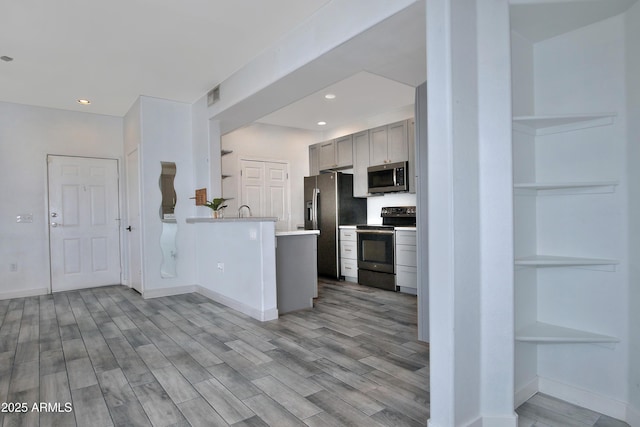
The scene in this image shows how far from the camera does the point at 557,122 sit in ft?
6.62

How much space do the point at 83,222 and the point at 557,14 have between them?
611 cm

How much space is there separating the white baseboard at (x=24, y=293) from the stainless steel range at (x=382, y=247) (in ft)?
15.0

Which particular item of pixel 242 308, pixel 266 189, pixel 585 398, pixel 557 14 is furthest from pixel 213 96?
pixel 585 398

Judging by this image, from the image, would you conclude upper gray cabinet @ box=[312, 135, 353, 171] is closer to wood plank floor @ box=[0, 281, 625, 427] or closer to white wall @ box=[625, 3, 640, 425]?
wood plank floor @ box=[0, 281, 625, 427]

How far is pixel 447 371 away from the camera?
1691 mm

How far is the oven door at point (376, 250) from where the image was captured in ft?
16.5

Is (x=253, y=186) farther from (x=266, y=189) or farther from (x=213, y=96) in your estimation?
(x=213, y=96)

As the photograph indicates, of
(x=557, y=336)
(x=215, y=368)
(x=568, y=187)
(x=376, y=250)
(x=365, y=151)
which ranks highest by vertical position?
(x=365, y=151)

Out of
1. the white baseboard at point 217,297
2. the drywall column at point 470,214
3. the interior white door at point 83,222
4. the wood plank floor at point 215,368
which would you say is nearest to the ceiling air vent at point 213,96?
the interior white door at point 83,222

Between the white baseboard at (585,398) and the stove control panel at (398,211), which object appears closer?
the white baseboard at (585,398)

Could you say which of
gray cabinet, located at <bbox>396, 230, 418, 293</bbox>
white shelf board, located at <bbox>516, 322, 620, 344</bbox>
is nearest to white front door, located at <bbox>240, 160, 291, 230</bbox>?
gray cabinet, located at <bbox>396, 230, 418, 293</bbox>

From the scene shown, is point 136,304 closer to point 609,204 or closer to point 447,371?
point 447,371

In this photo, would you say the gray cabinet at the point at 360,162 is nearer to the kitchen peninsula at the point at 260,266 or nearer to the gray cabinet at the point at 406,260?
the gray cabinet at the point at 406,260

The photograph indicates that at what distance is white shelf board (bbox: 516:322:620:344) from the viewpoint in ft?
6.27
